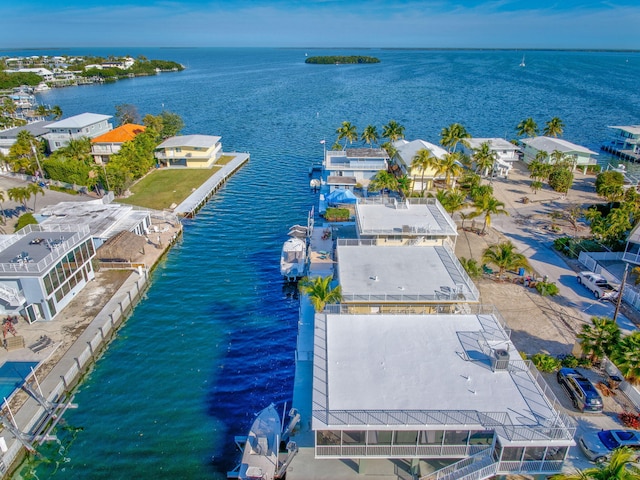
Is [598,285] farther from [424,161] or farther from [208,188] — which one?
[208,188]

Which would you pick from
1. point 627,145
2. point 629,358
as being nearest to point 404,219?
point 629,358

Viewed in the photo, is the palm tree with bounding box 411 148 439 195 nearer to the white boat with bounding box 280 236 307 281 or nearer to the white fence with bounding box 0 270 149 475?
the white boat with bounding box 280 236 307 281

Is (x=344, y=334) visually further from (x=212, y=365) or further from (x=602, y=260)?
(x=602, y=260)

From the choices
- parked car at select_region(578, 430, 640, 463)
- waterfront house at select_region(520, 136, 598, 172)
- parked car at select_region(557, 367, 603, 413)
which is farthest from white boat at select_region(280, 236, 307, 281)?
A: waterfront house at select_region(520, 136, 598, 172)

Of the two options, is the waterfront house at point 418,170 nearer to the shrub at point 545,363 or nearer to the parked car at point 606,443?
the shrub at point 545,363

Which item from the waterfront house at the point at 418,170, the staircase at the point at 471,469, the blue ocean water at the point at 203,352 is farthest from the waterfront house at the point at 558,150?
the staircase at the point at 471,469
